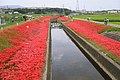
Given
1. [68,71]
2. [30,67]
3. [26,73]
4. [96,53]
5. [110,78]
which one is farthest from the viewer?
[96,53]

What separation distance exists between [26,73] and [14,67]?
6.66 ft

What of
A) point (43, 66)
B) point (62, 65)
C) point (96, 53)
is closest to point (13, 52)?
point (62, 65)

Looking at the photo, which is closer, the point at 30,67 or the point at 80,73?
the point at 30,67

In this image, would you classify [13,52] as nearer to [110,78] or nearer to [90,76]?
[90,76]

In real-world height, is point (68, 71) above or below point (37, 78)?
below

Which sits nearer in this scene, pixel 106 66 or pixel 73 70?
pixel 106 66

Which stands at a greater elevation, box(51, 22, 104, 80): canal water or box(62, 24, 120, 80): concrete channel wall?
box(62, 24, 120, 80): concrete channel wall

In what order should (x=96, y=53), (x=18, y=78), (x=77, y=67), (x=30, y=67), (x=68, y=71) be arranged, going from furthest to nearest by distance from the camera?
(x=96, y=53)
(x=77, y=67)
(x=68, y=71)
(x=30, y=67)
(x=18, y=78)

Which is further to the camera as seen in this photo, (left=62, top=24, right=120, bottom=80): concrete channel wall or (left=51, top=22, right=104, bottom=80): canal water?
(left=51, top=22, right=104, bottom=80): canal water

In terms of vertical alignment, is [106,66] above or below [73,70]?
above

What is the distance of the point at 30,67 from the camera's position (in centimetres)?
1465

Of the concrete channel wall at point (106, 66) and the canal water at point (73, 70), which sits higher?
the concrete channel wall at point (106, 66)

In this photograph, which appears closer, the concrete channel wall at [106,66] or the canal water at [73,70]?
the concrete channel wall at [106,66]

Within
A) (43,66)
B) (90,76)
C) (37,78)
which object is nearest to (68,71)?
(90,76)
